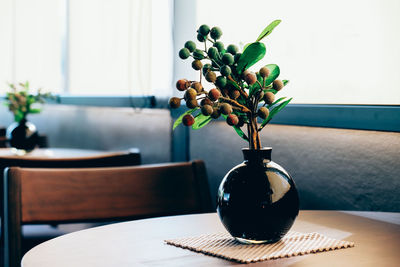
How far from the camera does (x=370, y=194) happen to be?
166 cm

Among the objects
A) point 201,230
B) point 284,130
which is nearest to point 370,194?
point 284,130

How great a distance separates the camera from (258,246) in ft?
3.38

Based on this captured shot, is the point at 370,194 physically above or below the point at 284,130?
below

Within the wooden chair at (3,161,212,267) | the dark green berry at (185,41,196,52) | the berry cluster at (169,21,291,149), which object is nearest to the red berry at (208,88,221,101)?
the berry cluster at (169,21,291,149)

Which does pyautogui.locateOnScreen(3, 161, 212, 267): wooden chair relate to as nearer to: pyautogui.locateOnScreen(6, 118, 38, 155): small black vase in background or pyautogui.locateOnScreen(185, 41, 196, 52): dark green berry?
pyautogui.locateOnScreen(185, 41, 196, 52): dark green berry

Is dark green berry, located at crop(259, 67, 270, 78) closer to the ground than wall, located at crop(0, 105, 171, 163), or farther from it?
farther from it

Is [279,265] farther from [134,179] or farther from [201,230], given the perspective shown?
[134,179]

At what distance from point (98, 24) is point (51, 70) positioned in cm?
92

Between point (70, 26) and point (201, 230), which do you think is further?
point (70, 26)

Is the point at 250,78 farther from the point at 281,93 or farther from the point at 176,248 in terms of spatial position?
the point at 281,93

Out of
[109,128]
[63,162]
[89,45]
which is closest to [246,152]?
[63,162]

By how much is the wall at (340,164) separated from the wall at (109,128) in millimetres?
805

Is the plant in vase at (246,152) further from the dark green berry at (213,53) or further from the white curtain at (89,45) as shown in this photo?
the white curtain at (89,45)

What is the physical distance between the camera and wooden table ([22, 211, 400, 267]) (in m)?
0.94
